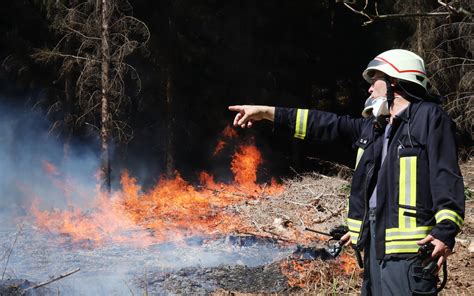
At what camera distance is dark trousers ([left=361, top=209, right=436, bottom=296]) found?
301 cm

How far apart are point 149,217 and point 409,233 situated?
1008cm

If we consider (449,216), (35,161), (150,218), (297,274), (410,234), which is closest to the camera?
(449,216)

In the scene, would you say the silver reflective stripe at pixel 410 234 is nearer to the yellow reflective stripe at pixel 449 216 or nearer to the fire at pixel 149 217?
the yellow reflective stripe at pixel 449 216

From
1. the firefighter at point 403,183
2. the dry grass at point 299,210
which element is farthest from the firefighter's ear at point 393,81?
the dry grass at point 299,210

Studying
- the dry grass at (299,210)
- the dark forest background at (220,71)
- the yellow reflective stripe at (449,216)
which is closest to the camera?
the yellow reflective stripe at (449,216)

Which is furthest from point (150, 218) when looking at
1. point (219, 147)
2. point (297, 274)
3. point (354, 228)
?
point (354, 228)

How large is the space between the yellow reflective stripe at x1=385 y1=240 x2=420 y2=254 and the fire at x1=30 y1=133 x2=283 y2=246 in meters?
7.68

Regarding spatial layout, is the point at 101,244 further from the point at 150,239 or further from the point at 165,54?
the point at 165,54

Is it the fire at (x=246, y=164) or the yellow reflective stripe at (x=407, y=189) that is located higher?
the yellow reflective stripe at (x=407, y=189)

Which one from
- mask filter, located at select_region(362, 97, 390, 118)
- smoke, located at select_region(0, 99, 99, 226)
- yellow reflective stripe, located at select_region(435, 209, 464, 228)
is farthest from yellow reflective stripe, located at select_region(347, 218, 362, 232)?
smoke, located at select_region(0, 99, 99, 226)

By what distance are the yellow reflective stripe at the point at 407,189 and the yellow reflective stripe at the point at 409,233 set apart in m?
0.03

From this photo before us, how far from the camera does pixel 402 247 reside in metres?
3.04

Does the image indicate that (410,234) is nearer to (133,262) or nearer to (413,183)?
(413,183)

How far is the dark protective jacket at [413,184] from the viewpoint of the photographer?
2.90 m
